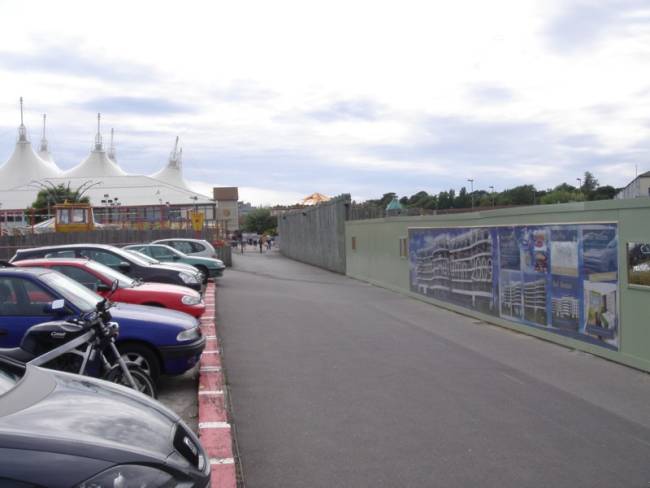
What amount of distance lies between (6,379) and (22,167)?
330 feet

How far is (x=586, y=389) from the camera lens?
314 inches

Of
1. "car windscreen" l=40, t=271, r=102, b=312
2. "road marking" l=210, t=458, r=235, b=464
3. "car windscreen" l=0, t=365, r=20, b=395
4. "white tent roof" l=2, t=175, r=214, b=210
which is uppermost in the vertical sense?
"white tent roof" l=2, t=175, r=214, b=210

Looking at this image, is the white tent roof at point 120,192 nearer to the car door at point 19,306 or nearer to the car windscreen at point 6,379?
the car door at point 19,306

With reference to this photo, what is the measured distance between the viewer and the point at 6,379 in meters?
4.00

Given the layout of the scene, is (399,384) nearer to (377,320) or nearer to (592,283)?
(592,283)

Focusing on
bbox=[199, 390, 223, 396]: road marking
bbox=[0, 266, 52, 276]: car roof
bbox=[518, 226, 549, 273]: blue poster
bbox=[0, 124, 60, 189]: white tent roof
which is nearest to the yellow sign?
bbox=[518, 226, 549, 273]: blue poster

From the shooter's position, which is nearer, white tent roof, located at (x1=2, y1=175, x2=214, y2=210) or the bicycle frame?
the bicycle frame

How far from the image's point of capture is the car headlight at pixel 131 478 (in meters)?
2.85

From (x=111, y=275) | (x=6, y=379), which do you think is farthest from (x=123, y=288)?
(x=6, y=379)

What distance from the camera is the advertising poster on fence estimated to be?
9.79m

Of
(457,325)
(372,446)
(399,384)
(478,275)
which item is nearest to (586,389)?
(399,384)

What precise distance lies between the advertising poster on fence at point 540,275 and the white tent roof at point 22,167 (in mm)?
89881

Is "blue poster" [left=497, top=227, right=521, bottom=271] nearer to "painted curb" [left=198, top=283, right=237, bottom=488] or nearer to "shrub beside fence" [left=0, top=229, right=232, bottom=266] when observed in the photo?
"painted curb" [left=198, top=283, right=237, bottom=488]

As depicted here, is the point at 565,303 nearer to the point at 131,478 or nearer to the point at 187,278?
the point at 187,278
